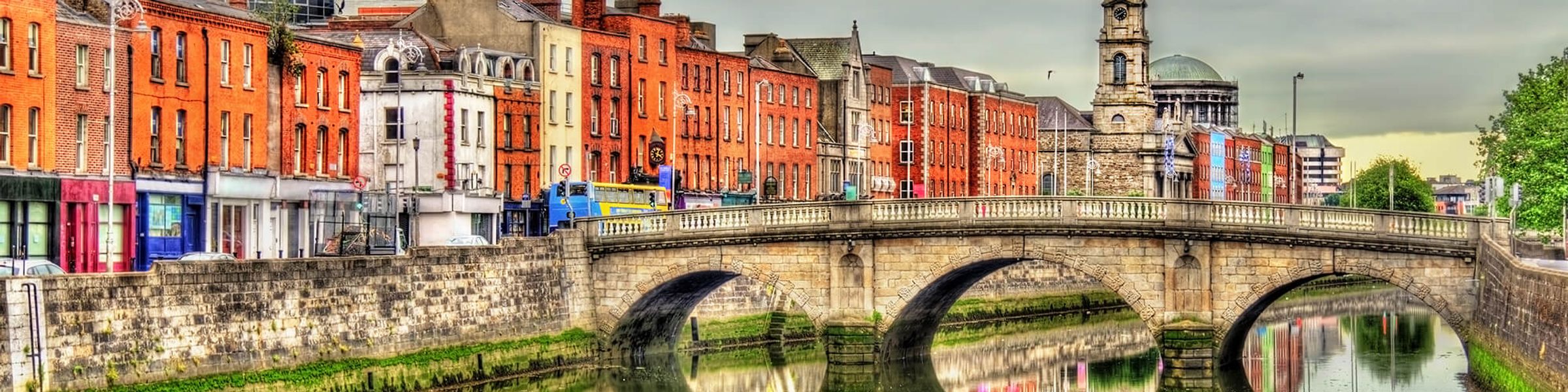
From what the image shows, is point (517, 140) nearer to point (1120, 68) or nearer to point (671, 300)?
point (671, 300)

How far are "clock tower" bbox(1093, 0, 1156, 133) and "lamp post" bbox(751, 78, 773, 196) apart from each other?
5695 centimetres

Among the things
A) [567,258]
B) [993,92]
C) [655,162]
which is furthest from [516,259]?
[993,92]

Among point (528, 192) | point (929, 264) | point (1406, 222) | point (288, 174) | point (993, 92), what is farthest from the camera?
point (993, 92)

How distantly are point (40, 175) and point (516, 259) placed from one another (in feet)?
47.1

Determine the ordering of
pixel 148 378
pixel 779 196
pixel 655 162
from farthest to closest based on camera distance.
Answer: pixel 779 196 → pixel 655 162 → pixel 148 378

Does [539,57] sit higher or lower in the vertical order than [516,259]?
higher

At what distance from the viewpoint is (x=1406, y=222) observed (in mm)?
62500

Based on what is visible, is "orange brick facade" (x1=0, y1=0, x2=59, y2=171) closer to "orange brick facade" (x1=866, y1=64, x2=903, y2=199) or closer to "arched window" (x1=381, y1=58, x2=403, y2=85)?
"arched window" (x1=381, y1=58, x2=403, y2=85)

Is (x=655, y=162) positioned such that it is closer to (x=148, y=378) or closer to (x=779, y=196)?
(x=779, y=196)

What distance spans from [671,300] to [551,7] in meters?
25.6

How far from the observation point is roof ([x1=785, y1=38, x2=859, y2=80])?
406 ft

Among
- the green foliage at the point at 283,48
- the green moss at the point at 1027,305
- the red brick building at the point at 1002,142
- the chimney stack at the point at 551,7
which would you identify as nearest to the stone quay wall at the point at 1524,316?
the green moss at the point at 1027,305

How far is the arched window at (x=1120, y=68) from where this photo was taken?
168 m

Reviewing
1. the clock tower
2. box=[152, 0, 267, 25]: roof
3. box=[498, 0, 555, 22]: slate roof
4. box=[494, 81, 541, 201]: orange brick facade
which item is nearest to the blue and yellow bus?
box=[494, 81, 541, 201]: orange brick facade
